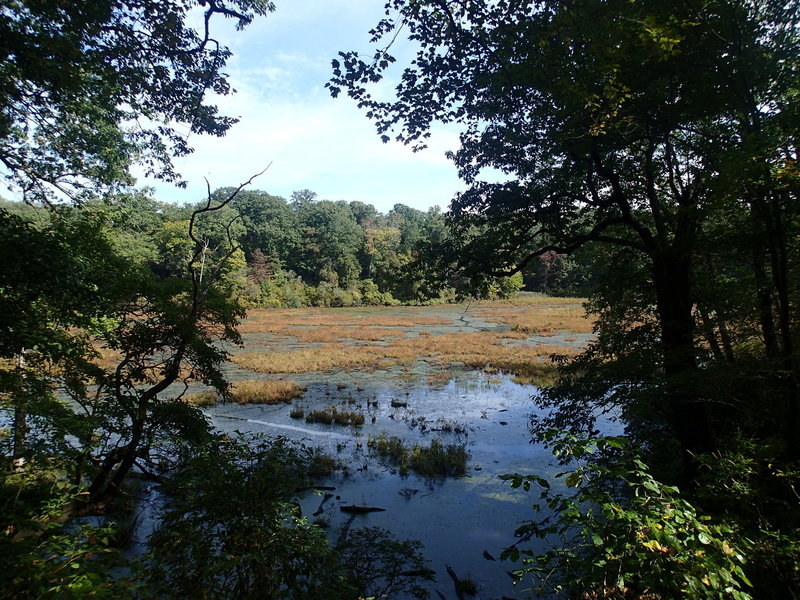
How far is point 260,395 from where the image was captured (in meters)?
16.3

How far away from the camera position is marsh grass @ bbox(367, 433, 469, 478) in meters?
9.95

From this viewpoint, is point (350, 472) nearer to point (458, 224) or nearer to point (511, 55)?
point (458, 224)

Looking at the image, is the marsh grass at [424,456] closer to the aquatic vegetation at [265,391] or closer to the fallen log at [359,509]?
the fallen log at [359,509]

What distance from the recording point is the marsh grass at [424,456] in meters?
9.95

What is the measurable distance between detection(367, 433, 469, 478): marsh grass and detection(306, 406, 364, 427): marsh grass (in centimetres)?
172

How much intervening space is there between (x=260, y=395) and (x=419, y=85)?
13693 millimetres

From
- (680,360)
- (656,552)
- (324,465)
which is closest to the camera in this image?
(656,552)

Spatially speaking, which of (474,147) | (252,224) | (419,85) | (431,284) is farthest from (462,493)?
(252,224)

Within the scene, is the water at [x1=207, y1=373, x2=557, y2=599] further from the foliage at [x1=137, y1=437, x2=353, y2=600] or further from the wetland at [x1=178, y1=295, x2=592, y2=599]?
the foliage at [x1=137, y1=437, x2=353, y2=600]

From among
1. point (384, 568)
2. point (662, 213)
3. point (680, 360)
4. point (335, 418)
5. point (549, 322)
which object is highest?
point (662, 213)

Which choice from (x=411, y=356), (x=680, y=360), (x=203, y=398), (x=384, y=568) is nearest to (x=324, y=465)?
(x=384, y=568)

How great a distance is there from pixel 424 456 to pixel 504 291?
4.79m

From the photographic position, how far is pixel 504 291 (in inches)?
355

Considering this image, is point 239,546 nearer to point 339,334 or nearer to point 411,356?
point 411,356
